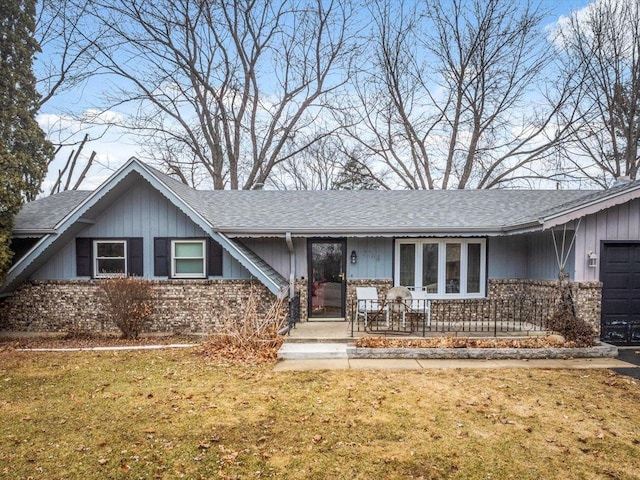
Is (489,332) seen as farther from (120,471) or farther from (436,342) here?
(120,471)

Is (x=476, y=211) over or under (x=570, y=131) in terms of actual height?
under

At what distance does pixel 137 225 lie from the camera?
435 inches

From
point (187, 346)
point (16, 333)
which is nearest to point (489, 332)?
point (187, 346)

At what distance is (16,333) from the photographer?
420 inches

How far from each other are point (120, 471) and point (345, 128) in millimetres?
21357

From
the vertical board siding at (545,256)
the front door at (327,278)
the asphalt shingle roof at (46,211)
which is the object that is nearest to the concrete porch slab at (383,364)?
the front door at (327,278)

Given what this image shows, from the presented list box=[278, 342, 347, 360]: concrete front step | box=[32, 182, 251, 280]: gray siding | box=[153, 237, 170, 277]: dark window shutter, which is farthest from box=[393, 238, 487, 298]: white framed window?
box=[153, 237, 170, 277]: dark window shutter

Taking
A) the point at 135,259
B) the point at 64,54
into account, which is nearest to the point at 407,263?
the point at 135,259

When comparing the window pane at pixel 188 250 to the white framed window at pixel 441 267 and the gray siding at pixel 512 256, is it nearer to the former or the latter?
the white framed window at pixel 441 267

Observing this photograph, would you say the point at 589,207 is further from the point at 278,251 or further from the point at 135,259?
the point at 135,259

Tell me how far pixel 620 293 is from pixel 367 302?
20.1 ft

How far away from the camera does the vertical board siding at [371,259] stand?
11.1 meters

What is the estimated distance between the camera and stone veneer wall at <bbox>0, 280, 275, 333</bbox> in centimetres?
1069

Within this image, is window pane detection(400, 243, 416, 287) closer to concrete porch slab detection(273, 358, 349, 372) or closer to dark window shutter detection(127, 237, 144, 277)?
concrete porch slab detection(273, 358, 349, 372)
